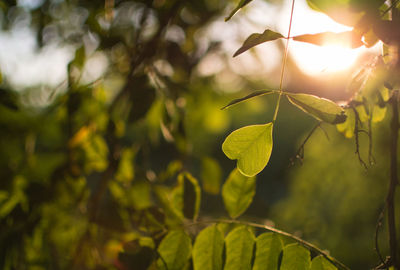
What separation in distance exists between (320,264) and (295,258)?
0.03 m

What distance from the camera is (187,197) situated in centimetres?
57

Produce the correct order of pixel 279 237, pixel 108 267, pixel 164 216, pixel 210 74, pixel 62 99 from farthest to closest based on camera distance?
pixel 210 74
pixel 62 99
pixel 108 267
pixel 164 216
pixel 279 237

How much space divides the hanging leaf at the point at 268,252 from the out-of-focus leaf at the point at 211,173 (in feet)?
1.72

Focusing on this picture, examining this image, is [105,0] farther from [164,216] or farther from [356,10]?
[356,10]

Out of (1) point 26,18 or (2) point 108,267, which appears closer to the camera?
(2) point 108,267

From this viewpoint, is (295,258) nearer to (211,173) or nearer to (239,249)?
(239,249)

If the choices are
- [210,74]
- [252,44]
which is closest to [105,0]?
[252,44]

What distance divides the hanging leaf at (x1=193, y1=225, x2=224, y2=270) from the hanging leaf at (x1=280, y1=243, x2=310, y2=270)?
9 cm

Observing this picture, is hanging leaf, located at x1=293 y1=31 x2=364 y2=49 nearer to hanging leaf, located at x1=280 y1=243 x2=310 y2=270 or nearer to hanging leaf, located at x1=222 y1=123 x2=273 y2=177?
hanging leaf, located at x1=222 y1=123 x2=273 y2=177

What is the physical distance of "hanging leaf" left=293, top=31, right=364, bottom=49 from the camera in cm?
33

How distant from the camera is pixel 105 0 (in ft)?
2.70

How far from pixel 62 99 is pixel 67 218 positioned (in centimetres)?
41

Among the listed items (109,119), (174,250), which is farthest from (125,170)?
(174,250)

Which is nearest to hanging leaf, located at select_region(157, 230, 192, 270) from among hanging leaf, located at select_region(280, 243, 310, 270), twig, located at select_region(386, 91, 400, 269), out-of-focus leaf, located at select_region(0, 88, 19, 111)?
hanging leaf, located at select_region(280, 243, 310, 270)
